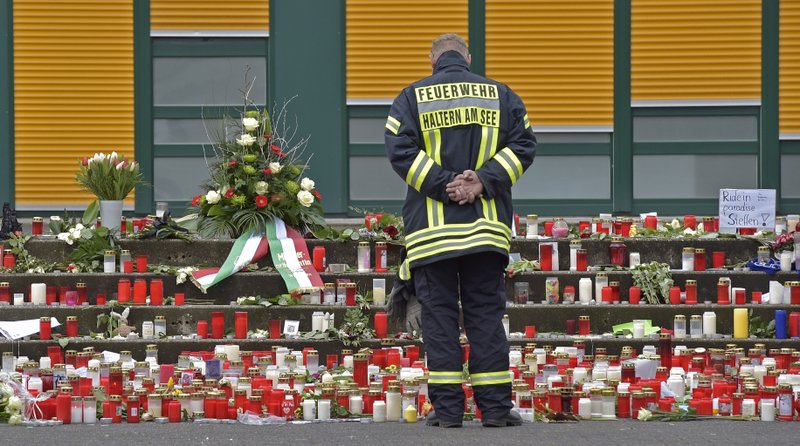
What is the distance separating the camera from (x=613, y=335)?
13.4 meters

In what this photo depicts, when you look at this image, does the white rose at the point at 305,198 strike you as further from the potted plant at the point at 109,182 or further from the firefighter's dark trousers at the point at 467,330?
the firefighter's dark trousers at the point at 467,330

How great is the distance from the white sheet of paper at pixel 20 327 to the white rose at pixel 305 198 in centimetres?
253

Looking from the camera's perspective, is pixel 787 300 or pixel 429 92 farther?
pixel 787 300

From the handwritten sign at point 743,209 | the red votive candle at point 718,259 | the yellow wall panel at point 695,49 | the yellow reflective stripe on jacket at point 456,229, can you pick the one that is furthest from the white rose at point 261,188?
the yellow wall panel at point 695,49

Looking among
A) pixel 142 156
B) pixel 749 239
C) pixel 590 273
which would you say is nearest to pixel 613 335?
pixel 590 273

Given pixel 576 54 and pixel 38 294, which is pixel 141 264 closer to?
pixel 38 294

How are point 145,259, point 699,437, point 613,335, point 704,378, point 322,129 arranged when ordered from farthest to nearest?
point 322,129, point 145,259, point 613,335, point 704,378, point 699,437

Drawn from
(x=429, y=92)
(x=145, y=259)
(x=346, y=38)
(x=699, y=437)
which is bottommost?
(x=699, y=437)

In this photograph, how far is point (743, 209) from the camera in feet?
49.8

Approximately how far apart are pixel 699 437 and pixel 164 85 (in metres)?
9.83

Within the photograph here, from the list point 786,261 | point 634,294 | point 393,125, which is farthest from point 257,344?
point 786,261

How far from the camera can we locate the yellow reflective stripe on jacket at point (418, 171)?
9844 millimetres

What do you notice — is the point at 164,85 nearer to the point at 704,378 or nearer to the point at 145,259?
the point at 145,259

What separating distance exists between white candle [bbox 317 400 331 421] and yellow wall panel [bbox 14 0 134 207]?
7896 mm
